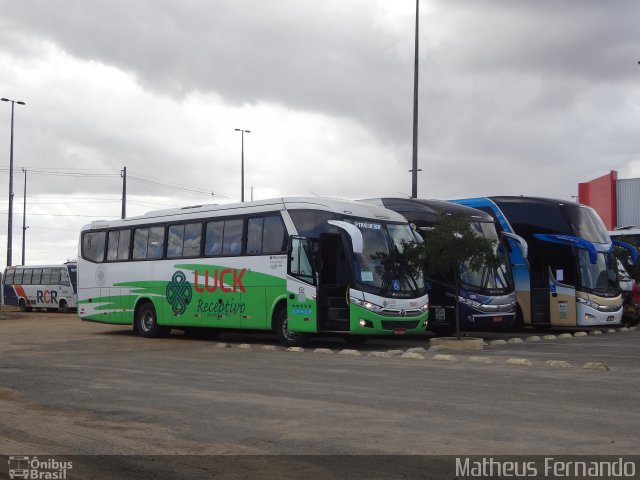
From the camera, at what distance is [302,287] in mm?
20094

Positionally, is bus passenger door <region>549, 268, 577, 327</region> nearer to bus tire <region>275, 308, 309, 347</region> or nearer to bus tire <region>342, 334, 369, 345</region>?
bus tire <region>342, 334, 369, 345</region>

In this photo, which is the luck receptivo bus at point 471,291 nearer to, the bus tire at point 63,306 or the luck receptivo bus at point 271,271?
the luck receptivo bus at point 271,271

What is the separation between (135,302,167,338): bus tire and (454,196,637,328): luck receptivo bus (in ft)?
33.9

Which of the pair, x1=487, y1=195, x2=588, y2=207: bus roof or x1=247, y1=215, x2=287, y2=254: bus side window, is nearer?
x1=247, y1=215, x2=287, y2=254: bus side window

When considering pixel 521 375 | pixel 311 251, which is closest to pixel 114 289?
pixel 311 251

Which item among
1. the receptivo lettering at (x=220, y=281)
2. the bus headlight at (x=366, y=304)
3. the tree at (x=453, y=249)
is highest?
the tree at (x=453, y=249)

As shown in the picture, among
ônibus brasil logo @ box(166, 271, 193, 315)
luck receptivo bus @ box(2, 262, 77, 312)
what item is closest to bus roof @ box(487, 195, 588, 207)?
ônibus brasil logo @ box(166, 271, 193, 315)

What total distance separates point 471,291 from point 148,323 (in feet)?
31.2

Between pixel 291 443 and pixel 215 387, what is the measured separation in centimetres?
478

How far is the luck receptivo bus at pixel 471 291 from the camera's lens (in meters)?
23.0

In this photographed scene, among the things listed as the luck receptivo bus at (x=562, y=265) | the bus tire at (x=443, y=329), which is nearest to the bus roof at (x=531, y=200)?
the luck receptivo bus at (x=562, y=265)

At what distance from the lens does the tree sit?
1961 centimetres

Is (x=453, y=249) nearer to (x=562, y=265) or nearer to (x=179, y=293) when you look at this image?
(x=562, y=265)

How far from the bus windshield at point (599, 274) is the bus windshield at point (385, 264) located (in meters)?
7.39
